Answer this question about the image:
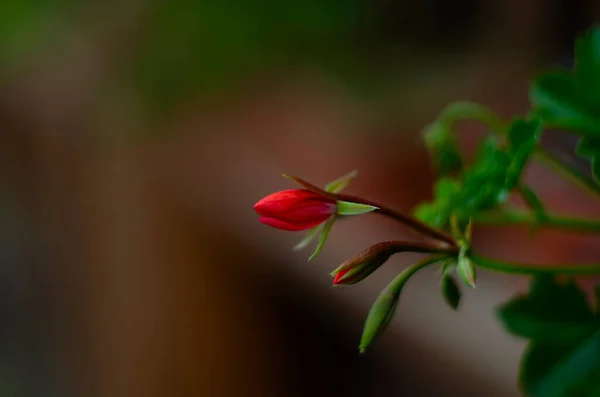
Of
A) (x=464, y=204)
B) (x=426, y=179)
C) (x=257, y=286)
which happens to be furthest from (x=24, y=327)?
(x=464, y=204)

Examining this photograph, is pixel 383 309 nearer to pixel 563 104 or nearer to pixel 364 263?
pixel 364 263

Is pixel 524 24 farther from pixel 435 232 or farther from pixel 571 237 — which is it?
pixel 435 232

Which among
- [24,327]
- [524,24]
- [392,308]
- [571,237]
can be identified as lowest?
[24,327]

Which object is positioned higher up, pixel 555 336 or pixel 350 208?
pixel 350 208

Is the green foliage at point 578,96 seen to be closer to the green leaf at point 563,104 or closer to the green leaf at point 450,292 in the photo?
the green leaf at point 563,104

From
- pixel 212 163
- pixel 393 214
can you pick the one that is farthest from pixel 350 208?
pixel 212 163

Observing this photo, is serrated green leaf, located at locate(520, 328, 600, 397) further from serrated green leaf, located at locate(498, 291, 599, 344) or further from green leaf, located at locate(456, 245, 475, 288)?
green leaf, located at locate(456, 245, 475, 288)

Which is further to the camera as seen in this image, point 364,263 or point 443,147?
point 443,147

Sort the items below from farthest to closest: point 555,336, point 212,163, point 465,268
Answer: point 212,163 → point 555,336 → point 465,268
